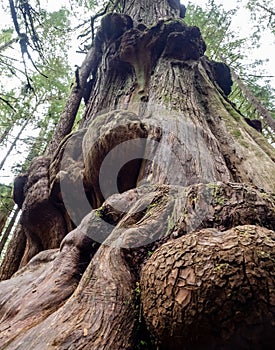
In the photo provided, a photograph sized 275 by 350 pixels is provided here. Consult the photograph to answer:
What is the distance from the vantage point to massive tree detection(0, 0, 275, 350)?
1064mm

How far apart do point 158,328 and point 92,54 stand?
5.70 metres

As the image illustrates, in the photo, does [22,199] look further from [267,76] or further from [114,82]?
[267,76]

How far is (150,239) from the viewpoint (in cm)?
152

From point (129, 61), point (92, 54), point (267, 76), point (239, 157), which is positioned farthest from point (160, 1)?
point (267, 76)

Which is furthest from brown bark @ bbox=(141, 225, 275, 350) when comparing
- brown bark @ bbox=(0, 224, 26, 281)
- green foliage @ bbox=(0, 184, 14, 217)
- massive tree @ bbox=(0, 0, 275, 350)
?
green foliage @ bbox=(0, 184, 14, 217)

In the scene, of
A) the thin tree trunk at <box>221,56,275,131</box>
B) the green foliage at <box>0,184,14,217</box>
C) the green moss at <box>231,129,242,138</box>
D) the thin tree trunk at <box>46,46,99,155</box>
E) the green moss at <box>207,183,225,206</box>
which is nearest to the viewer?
the green moss at <box>207,183,225,206</box>

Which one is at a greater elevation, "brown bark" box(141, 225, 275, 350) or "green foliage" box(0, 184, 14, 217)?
"green foliage" box(0, 184, 14, 217)

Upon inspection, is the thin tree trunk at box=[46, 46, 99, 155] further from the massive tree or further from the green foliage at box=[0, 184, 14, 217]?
the green foliage at box=[0, 184, 14, 217]

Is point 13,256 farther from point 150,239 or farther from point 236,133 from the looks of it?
point 236,133

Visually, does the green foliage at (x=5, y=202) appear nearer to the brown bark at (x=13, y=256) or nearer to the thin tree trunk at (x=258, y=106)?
the brown bark at (x=13, y=256)

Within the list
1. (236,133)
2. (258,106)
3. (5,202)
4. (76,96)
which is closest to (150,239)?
(236,133)

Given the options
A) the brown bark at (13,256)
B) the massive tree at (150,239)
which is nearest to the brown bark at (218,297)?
the massive tree at (150,239)

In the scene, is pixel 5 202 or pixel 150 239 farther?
pixel 5 202

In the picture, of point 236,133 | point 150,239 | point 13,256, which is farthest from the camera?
point 13,256
